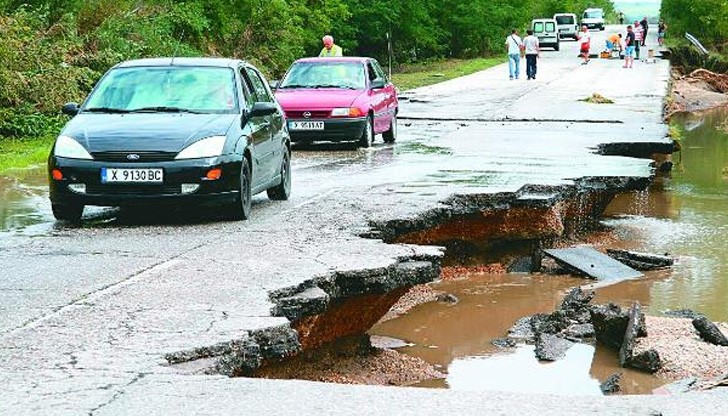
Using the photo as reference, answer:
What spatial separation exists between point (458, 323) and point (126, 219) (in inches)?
127

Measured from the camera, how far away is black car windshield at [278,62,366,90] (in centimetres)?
2108

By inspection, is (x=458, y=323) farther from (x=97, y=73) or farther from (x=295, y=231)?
(x=97, y=73)

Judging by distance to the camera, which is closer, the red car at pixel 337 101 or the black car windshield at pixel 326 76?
the red car at pixel 337 101

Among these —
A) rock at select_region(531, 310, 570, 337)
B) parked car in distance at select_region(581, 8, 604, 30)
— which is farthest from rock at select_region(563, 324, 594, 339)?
parked car in distance at select_region(581, 8, 604, 30)

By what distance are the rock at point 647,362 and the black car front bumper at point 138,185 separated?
158 inches

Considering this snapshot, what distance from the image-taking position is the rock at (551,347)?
965 centimetres

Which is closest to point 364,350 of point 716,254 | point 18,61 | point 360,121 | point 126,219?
point 126,219

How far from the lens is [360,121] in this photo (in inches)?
795

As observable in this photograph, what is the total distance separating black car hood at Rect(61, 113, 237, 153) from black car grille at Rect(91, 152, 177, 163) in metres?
0.04

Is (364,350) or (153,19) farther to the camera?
(153,19)

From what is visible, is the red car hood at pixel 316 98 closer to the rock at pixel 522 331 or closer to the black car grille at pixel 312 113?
the black car grille at pixel 312 113

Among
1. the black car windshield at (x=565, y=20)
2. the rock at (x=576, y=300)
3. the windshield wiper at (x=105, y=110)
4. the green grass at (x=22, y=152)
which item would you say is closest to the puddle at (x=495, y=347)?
the rock at (x=576, y=300)

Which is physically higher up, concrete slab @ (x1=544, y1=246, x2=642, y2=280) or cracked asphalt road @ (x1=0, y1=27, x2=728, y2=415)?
cracked asphalt road @ (x1=0, y1=27, x2=728, y2=415)

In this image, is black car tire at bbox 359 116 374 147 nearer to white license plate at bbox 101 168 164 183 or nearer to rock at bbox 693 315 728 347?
white license plate at bbox 101 168 164 183
